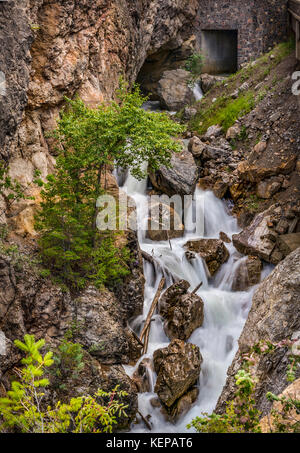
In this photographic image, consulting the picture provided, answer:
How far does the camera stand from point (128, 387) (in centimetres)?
678

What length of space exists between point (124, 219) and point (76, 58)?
4115 millimetres

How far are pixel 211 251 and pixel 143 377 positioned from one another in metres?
3.76

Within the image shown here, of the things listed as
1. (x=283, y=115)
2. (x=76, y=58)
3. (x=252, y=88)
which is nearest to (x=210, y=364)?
(x=76, y=58)

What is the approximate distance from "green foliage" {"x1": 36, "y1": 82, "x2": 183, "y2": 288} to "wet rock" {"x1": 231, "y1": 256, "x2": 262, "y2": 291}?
3.24m

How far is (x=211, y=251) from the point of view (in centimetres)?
980

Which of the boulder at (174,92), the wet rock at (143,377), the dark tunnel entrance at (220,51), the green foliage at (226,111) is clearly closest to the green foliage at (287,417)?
the wet rock at (143,377)

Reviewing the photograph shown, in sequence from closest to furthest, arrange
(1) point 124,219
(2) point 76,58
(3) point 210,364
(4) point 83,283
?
(4) point 83,283 → (3) point 210,364 → (1) point 124,219 → (2) point 76,58

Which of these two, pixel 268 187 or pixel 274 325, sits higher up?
pixel 268 187

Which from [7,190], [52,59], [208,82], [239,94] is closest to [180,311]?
[7,190]

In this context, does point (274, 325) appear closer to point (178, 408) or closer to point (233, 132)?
point (178, 408)

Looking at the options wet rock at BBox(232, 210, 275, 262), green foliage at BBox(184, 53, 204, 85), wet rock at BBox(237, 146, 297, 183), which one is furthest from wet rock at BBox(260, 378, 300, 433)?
green foliage at BBox(184, 53, 204, 85)

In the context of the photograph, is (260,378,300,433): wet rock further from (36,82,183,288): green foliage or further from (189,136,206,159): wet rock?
(189,136,206,159): wet rock
